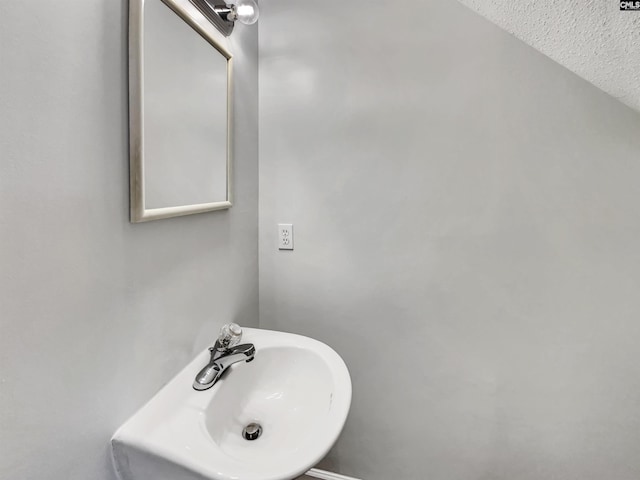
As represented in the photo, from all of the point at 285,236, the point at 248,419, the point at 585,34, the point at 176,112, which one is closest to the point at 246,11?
the point at 176,112

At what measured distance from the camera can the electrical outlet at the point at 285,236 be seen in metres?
1.36

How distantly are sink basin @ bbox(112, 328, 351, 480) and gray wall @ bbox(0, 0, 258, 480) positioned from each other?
0.06 meters

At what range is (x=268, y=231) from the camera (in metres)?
1.39

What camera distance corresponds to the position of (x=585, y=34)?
858 mm

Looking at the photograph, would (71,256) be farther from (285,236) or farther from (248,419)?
(285,236)

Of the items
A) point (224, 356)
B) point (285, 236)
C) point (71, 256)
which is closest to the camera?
point (71, 256)

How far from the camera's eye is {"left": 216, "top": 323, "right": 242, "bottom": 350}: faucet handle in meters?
0.97

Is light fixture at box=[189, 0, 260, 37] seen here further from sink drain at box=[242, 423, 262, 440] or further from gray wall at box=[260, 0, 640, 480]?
sink drain at box=[242, 423, 262, 440]

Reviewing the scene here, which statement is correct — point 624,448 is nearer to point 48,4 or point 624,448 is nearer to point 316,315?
point 316,315

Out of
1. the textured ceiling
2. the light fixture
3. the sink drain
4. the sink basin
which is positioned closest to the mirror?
the light fixture

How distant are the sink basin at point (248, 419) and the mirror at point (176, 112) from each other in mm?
481

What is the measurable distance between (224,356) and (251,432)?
0.76 feet

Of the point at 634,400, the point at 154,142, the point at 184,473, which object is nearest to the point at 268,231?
the point at 154,142

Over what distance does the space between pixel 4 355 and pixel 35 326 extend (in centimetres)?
5
